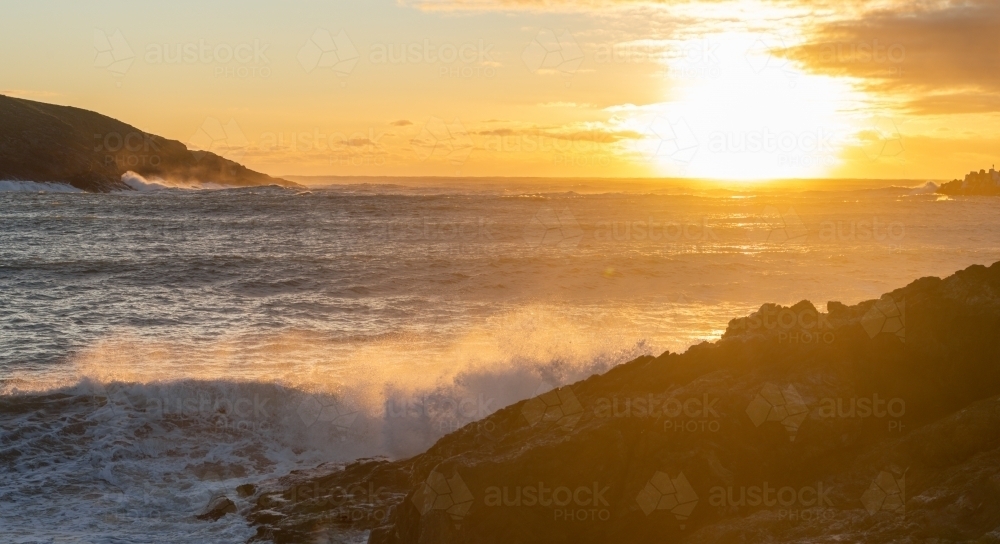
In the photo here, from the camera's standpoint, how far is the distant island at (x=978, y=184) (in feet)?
267

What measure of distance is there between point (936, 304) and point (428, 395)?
7352mm

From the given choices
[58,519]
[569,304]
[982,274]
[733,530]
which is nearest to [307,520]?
[58,519]

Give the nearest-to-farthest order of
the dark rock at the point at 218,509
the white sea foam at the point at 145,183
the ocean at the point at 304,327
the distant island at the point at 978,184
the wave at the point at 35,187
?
the dark rock at the point at 218,509, the ocean at the point at 304,327, the wave at the point at 35,187, the distant island at the point at 978,184, the white sea foam at the point at 145,183

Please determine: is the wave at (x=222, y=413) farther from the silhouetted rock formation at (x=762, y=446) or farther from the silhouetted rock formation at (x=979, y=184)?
the silhouetted rock formation at (x=979, y=184)

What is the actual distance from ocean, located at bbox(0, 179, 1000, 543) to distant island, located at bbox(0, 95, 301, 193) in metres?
46.7

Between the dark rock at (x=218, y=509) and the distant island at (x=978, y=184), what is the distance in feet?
293

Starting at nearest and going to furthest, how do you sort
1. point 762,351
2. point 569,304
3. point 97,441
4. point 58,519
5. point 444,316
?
1. point 762,351
2. point 58,519
3. point 97,441
4. point 444,316
5. point 569,304

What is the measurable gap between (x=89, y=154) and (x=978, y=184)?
3755 inches

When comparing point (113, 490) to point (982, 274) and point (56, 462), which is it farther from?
point (982, 274)

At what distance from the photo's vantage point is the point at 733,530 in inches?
254

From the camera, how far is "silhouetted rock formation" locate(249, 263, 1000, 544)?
6477 mm

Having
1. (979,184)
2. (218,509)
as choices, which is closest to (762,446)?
(218,509)

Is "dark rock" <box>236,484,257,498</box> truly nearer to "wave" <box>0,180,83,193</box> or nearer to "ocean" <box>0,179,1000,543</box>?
"ocean" <box>0,179,1000,543</box>

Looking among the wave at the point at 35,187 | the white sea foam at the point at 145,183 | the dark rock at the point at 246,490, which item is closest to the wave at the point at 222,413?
the dark rock at the point at 246,490
